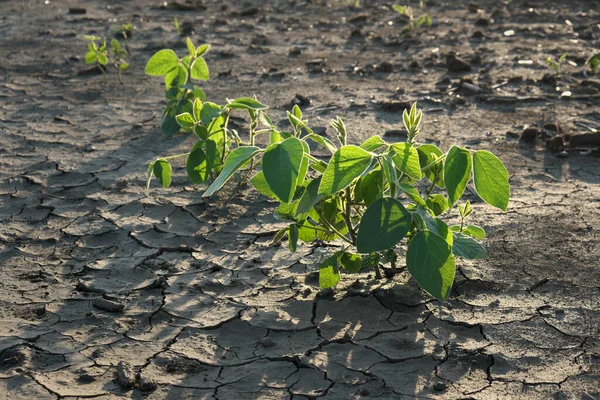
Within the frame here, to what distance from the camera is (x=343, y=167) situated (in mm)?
2660

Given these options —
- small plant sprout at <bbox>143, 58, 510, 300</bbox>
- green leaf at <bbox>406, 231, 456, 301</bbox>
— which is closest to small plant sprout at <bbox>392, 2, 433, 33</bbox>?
small plant sprout at <bbox>143, 58, 510, 300</bbox>

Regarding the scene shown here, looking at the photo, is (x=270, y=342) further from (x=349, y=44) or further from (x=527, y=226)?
(x=349, y=44)

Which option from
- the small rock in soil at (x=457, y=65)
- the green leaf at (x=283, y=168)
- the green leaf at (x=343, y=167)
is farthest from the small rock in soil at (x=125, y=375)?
the small rock in soil at (x=457, y=65)

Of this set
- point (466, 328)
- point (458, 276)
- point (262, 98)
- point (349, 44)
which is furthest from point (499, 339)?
point (349, 44)

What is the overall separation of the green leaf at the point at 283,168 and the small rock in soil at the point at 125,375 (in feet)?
2.41

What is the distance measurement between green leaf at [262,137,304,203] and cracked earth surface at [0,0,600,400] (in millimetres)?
572

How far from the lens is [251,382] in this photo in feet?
8.76

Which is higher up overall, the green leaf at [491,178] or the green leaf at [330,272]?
the green leaf at [491,178]

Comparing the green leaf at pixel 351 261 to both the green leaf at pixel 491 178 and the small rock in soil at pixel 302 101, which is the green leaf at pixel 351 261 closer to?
the green leaf at pixel 491 178

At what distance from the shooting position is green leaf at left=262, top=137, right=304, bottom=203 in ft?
8.66

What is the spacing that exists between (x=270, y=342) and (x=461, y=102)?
3.07m

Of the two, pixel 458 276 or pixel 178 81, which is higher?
pixel 178 81

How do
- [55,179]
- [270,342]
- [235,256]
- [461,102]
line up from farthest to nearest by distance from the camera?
1. [461,102]
2. [55,179]
3. [235,256]
4. [270,342]

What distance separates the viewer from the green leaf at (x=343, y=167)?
2645mm
